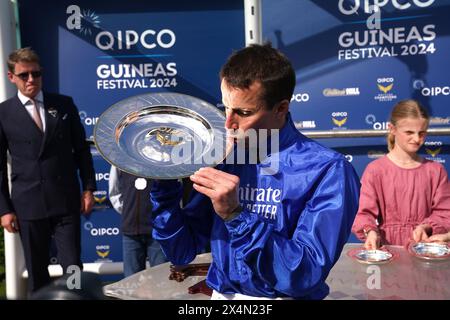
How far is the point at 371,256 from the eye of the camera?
2553mm

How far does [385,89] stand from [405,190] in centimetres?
165

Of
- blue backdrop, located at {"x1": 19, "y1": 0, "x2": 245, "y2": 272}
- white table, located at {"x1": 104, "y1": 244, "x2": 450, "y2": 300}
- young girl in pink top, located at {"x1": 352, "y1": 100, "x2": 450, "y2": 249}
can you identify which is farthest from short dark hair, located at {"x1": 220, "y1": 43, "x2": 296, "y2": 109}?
blue backdrop, located at {"x1": 19, "y1": 0, "x2": 245, "y2": 272}

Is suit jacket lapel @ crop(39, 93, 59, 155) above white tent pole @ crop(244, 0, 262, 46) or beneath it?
beneath

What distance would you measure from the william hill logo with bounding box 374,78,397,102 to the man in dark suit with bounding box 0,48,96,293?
250 cm

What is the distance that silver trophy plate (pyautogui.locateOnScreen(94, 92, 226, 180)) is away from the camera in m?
1.50

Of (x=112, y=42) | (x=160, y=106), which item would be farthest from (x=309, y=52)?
(x=160, y=106)

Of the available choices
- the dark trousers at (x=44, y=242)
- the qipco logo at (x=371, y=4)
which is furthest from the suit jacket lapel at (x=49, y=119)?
the qipco logo at (x=371, y=4)

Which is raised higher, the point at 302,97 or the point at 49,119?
the point at 302,97

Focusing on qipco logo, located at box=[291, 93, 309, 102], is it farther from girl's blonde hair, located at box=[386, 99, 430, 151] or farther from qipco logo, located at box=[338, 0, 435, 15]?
girl's blonde hair, located at box=[386, 99, 430, 151]

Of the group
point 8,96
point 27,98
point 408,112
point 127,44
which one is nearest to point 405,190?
point 408,112

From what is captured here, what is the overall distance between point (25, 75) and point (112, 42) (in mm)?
894

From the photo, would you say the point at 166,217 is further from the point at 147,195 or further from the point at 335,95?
the point at 335,95

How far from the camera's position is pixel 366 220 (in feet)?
9.42

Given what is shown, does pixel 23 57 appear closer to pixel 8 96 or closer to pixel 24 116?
pixel 24 116
